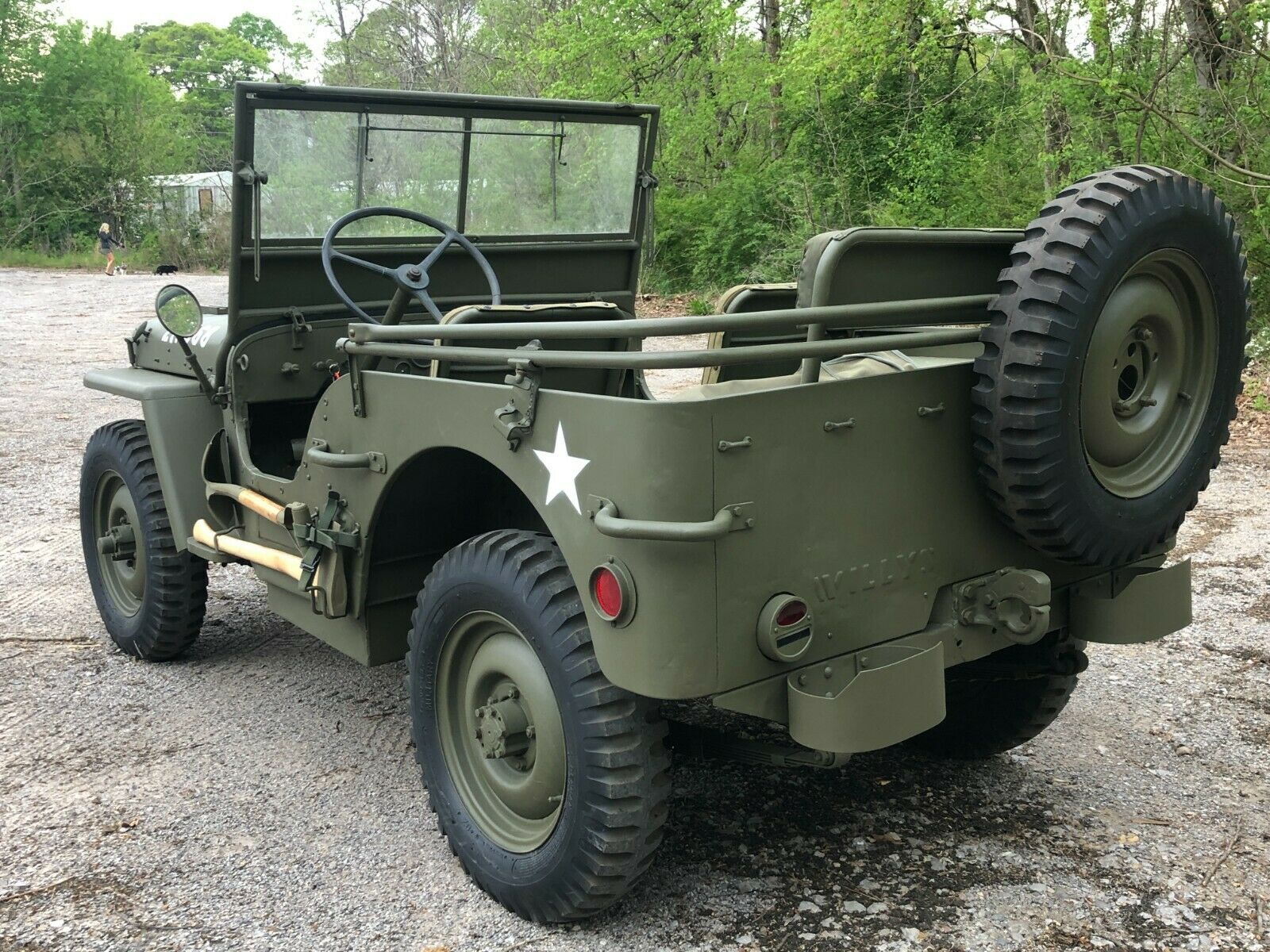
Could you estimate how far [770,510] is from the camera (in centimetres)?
238

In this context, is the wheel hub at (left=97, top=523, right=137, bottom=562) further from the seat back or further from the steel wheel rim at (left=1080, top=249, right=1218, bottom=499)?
the steel wheel rim at (left=1080, top=249, right=1218, bottom=499)

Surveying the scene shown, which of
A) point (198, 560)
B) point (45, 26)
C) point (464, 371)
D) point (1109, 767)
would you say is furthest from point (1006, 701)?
point (45, 26)

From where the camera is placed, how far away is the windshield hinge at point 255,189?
150 inches

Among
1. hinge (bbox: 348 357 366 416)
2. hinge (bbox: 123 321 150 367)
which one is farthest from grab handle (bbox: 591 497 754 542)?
hinge (bbox: 123 321 150 367)

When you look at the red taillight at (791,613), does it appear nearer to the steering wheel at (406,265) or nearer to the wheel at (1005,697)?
the wheel at (1005,697)

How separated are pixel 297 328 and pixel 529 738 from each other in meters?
1.96

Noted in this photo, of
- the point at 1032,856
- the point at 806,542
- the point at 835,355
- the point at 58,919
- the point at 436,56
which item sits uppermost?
the point at 436,56

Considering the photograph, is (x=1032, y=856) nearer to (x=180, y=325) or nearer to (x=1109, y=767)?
(x=1109, y=767)

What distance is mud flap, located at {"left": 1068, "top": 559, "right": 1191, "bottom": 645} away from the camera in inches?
120

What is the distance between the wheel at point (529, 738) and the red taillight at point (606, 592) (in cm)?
12

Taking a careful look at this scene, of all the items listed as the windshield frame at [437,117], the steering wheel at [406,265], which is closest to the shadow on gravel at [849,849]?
the steering wheel at [406,265]

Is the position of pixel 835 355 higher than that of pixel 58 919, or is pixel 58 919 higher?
pixel 835 355

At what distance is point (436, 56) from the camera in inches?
1166

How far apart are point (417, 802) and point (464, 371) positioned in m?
1.21
